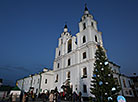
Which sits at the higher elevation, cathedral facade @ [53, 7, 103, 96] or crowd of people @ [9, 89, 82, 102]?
cathedral facade @ [53, 7, 103, 96]

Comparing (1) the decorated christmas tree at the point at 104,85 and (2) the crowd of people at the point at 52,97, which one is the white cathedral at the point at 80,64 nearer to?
(2) the crowd of people at the point at 52,97

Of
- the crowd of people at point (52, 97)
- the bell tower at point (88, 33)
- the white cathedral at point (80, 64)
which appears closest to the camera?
Answer: the crowd of people at point (52, 97)

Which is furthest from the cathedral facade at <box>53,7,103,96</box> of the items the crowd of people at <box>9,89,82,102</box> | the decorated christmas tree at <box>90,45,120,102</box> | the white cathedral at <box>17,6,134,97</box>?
the decorated christmas tree at <box>90,45,120,102</box>

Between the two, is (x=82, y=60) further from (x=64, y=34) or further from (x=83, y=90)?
(x=64, y=34)

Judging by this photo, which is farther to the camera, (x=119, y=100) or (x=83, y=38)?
(x=83, y=38)

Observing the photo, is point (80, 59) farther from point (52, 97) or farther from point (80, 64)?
point (52, 97)

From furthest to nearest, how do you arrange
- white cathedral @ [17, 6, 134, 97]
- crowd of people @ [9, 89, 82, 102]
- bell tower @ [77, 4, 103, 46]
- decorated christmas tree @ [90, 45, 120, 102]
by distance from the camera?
1. bell tower @ [77, 4, 103, 46]
2. white cathedral @ [17, 6, 134, 97]
3. crowd of people @ [9, 89, 82, 102]
4. decorated christmas tree @ [90, 45, 120, 102]

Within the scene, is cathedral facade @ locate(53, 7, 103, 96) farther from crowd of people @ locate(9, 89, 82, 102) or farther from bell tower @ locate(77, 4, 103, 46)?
crowd of people @ locate(9, 89, 82, 102)

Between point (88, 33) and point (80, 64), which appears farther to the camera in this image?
point (88, 33)

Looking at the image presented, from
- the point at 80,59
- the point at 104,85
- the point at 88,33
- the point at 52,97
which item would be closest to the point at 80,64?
the point at 80,59

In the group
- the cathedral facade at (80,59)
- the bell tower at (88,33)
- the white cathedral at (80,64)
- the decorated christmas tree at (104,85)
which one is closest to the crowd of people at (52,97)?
the white cathedral at (80,64)

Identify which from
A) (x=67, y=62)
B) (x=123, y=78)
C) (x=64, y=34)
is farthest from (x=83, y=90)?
(x=64, y=34)

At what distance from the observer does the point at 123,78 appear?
3192 centimetres

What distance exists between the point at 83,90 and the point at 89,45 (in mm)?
11168
